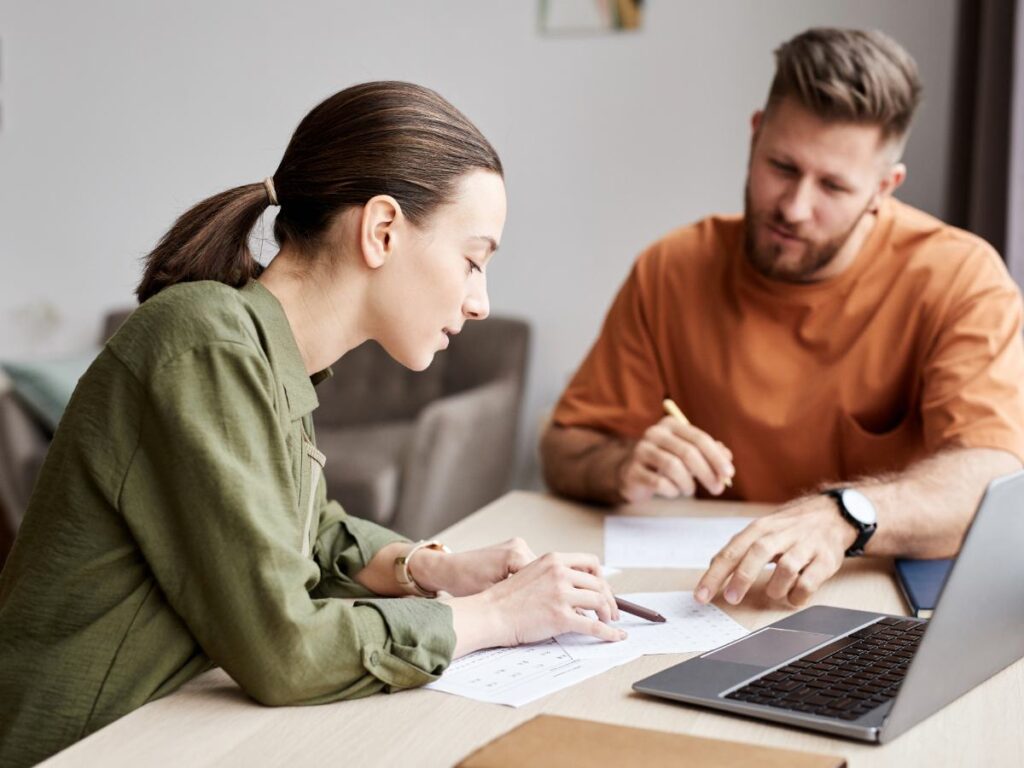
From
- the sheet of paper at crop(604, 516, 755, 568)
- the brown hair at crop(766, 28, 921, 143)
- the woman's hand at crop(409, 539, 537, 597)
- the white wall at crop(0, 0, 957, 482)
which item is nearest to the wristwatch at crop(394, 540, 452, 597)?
the woman's hand at crop(409, 539, 537, 597)

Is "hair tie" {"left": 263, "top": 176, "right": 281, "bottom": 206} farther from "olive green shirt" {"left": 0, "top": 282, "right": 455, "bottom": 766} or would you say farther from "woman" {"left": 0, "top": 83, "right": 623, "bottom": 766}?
"olive green shirt" {"left": 0, "top": 282, "right": 455, "bottom": 766}

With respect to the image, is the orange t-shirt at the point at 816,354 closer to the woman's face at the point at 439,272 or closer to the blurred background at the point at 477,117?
the woman's face at the point at 439,272

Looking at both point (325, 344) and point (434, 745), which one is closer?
point (434, 745)

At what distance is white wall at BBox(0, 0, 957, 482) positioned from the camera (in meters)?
3.41

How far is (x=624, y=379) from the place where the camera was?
1953 millimetres

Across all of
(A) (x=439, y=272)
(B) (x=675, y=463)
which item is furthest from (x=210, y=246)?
(B) (x=675, y=463)

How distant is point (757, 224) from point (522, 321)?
1.79 m

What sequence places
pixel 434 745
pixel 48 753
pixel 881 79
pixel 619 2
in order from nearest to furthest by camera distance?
pixel 434 745
pixel 48 753
pixel 881 79
pixel 619 2

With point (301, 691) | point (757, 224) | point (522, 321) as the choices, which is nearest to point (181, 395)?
point (301, 691)

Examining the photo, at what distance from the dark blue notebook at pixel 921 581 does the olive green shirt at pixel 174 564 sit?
1.67ft

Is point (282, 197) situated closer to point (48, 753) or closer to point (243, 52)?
point (48, 753)

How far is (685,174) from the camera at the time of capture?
351 cm

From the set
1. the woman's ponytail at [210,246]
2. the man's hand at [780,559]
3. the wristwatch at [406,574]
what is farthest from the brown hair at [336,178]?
the man's hand at [780,559]

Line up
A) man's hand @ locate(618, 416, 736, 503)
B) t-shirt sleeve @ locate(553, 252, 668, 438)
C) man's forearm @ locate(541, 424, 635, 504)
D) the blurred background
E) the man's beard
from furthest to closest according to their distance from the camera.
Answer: the blurred background, t-shirt sleeve @ locate(553, 252, 668, 438), the man's beard, man's forearm @ locate(541, 424, 635, 504), man's hand @ locate(618, 416, 736, 503)
